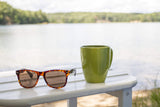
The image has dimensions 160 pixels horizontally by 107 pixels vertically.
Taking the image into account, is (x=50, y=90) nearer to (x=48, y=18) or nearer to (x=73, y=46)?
(x=73, y=46)

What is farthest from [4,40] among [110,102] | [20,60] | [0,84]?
[0,84]

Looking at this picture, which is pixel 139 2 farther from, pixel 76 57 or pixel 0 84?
pixel 0 84

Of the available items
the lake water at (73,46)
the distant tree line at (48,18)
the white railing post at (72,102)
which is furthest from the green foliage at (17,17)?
the white railing post at (72,102)

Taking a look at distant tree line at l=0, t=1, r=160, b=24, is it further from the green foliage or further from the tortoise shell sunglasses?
the tortoise shell sunglasses

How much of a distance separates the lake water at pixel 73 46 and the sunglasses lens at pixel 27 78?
3048 mm

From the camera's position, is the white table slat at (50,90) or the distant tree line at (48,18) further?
the distant tree line at (48,18)

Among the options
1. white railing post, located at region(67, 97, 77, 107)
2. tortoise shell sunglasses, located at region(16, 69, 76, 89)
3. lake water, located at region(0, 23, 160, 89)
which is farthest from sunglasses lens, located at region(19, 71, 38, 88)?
lake water, located at region(0, 23, 160, 89)

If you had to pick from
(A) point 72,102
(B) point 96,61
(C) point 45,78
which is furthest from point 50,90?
(A) point 72,102

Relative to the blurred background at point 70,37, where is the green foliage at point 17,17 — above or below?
above

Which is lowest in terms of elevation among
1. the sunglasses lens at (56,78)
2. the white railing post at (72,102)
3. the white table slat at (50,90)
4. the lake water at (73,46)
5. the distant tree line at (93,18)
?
the lake water at (73,46)

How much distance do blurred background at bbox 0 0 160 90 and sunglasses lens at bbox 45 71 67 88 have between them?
127 inches

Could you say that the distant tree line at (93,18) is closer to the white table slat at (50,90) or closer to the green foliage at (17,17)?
the green foliage at (17,17)

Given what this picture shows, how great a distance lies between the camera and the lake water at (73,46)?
550 centimetres

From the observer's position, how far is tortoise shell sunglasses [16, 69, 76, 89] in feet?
2.62
